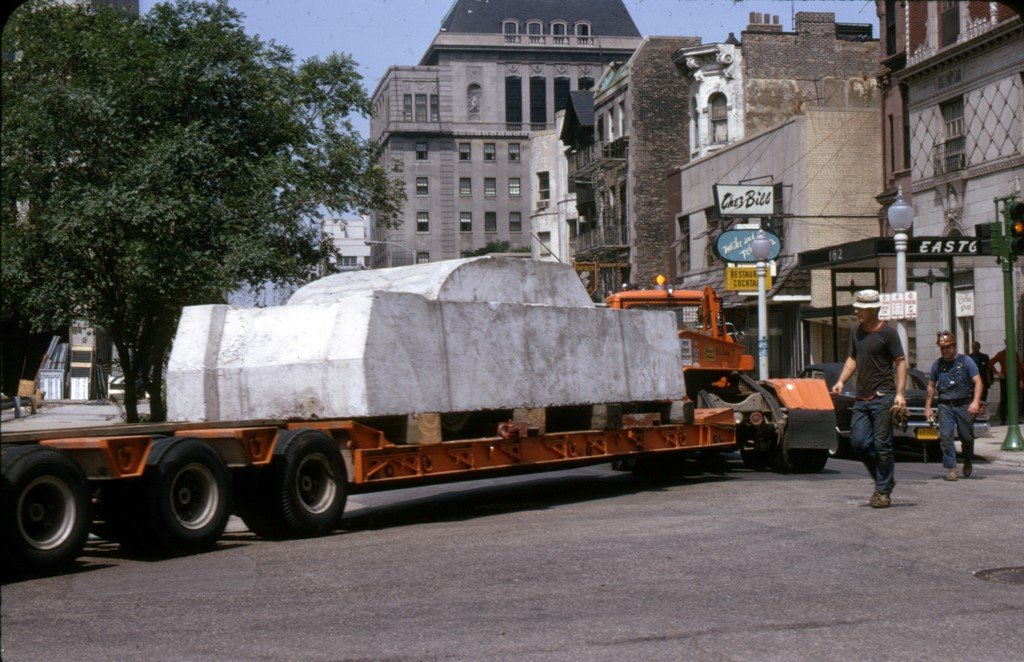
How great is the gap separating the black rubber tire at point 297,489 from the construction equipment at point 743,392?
6.39 metres

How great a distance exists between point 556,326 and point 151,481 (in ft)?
17.8

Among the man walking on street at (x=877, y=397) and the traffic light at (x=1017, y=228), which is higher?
the traffic light at (x=1017, y=228)

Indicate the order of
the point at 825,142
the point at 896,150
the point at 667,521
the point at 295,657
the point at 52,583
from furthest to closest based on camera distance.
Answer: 1. the point at 825,142
2. the point at 896,150
3. the point at 667,521
4. the point at 52,583
5. the point at 295,657

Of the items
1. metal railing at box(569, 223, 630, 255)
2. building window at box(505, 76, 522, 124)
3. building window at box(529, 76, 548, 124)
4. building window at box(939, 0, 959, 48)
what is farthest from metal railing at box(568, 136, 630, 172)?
building window at box(529, 76, 548, 124)

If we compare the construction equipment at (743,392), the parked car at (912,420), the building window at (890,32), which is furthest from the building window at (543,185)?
the construction equipment at (743,392)

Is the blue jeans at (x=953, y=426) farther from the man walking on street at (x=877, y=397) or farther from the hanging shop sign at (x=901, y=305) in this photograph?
the hanging shop sign at (x=901, y=305)

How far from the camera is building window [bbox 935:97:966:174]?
33.1 metres

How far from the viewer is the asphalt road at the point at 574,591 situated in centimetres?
669

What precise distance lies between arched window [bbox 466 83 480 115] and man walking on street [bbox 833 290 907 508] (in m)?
110

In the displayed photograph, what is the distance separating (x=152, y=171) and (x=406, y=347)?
16.9 meters

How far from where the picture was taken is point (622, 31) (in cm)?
12656

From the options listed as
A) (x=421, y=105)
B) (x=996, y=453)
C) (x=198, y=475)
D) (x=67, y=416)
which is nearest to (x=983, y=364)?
(x=996, y=453)

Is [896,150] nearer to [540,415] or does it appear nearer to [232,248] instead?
[232,248]

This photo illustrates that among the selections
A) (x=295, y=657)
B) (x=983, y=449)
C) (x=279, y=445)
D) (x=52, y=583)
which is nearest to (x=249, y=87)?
(x=983, y=449)
